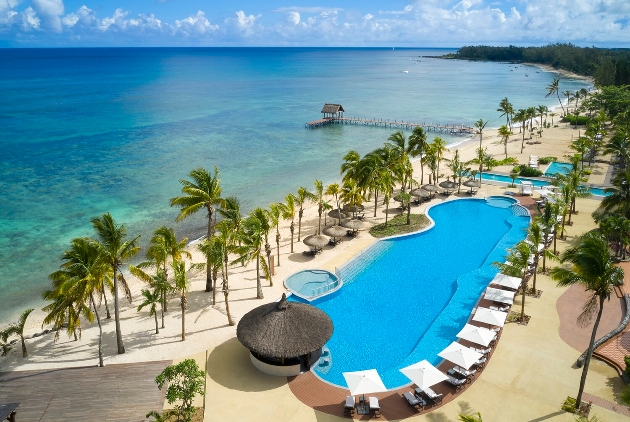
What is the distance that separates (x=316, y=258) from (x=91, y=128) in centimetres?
6606

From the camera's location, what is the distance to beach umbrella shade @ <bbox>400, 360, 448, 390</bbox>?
716 inches

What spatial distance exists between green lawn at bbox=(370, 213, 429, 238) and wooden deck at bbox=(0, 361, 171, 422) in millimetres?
20912

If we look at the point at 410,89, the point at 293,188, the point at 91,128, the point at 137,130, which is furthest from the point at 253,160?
the point at 410,89

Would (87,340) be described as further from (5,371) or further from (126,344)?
(5,371)

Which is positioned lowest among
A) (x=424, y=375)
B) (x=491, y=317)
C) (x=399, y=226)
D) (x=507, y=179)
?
(x=424, y=375)

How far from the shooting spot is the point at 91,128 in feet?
266

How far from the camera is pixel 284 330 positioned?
802 inches

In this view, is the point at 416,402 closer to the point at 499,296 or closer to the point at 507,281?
the point at 499,296

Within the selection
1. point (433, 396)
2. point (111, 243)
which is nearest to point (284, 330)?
point (433, 396)

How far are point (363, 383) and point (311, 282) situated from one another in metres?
11.5

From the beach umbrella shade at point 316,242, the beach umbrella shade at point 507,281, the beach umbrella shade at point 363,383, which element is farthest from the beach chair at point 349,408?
the beach umbrella shade at point 316,242

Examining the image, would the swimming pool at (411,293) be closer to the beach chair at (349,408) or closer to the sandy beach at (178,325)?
the beach chair at (349,408)

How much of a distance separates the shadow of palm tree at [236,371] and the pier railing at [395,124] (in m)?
69.2

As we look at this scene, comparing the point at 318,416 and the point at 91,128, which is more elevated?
the point at 91,128
